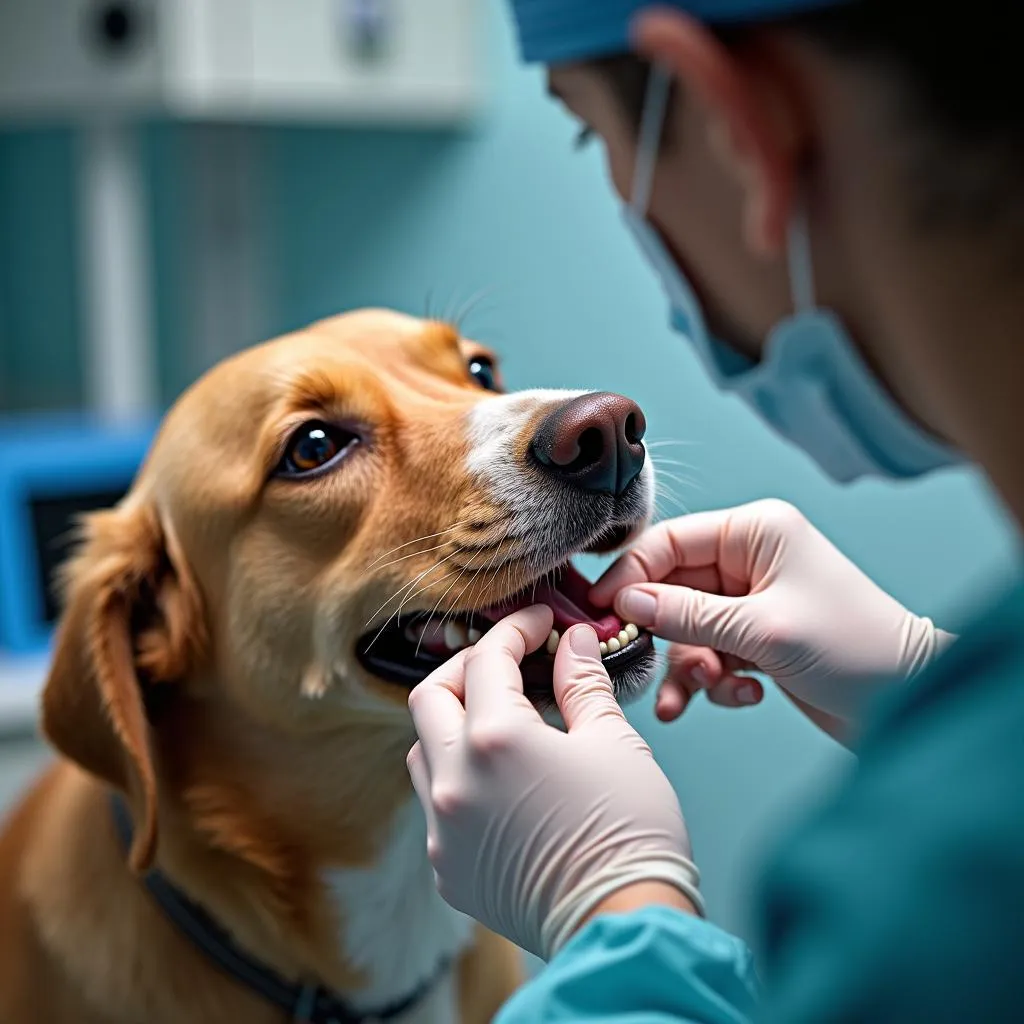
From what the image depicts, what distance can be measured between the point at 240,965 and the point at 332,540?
440 mm

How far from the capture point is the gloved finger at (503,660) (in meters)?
0.86

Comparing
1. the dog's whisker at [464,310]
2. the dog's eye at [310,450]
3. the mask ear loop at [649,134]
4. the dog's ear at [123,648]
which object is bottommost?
the dog's ear at [123,648]

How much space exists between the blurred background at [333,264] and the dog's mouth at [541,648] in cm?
5

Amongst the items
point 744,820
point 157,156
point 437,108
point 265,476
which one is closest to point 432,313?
point 265,476

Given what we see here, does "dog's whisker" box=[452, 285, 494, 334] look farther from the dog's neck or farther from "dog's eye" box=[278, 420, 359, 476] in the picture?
the dog's neck

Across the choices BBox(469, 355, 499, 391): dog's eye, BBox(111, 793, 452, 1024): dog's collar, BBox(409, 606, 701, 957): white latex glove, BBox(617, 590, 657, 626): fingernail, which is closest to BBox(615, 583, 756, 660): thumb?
BBox(617, 590, 657, 626): fingernail

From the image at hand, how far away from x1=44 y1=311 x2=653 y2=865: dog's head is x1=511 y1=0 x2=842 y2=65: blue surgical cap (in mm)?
306

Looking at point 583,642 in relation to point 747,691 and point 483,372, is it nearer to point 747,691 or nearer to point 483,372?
point 747,691

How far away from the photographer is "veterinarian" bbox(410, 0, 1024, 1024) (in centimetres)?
53

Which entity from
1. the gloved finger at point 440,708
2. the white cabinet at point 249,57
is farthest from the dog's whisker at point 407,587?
the white cabinet at point 249,57

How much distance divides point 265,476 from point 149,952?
50cm

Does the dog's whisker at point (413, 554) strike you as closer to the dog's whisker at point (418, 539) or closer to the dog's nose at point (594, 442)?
the dog's whisker at point (418, 539)

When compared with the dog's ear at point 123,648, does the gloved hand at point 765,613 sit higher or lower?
higher

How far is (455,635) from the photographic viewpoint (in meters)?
1.05
